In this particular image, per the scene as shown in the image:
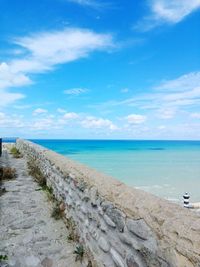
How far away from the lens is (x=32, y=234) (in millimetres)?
4289

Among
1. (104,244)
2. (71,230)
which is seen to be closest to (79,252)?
(71,230)

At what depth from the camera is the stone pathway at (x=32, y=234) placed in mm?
3510

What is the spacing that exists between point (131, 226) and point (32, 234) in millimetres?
2591

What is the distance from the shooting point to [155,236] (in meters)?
1.95

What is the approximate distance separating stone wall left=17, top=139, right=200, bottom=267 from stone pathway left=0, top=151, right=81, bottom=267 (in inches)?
17.1

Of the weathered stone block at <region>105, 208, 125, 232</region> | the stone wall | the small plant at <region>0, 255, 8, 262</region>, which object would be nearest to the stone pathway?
the small plant at <region>0, 255, 8, 262</region>

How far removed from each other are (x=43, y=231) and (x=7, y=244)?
66cm

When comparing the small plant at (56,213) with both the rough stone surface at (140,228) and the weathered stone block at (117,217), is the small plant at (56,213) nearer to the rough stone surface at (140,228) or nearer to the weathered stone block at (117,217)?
the weathered stone block at (117,217)

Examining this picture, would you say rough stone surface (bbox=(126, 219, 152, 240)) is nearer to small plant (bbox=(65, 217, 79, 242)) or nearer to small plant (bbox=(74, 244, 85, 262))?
small plant (bbox=(74, 244, 85, 262))

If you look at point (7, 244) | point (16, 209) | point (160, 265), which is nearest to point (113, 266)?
point (160, 265)

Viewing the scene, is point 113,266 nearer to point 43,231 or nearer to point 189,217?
point 189,217

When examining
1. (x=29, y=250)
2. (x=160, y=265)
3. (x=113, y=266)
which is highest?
(x=160, y=265)

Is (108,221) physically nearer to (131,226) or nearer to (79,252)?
(131,226)

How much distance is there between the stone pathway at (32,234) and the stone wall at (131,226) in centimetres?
43
